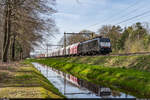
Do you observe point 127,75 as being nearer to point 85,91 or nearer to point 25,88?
point 85,91

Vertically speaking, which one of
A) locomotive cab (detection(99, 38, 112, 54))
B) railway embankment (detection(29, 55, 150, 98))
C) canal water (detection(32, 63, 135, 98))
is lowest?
canal water (detection(32, 63, 135, 98))

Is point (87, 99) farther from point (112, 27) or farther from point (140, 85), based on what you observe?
point (112, 27)

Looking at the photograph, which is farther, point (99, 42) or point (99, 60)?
point (99, 42)

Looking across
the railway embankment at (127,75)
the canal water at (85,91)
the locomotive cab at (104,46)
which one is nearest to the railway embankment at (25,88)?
the canal water at (85,91)

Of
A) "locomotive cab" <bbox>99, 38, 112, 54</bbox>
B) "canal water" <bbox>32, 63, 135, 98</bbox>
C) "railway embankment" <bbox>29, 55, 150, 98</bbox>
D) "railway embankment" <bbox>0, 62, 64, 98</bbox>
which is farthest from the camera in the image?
"locomotive cab" <bbox>99, 38, 112, 54</bbox>

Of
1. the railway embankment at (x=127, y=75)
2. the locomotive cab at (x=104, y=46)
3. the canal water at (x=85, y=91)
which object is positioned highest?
the locomotive cab at (x=104, y=46)

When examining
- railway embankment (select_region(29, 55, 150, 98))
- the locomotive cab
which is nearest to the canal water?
railway embankment (select_region(29, 55, 150, 98))

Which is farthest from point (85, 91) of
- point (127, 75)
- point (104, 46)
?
point (104, 46)

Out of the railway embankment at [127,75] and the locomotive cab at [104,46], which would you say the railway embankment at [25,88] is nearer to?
the railway embankment at [127,75]

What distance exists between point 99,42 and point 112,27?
210 ft

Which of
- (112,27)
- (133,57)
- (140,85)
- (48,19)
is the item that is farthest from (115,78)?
(112,27)

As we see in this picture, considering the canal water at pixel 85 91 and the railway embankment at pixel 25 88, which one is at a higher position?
the railway embankment at pixel 25 88

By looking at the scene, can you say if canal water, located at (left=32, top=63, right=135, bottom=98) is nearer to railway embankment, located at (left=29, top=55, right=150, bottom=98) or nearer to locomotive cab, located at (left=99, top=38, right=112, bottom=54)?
railway embankment, located at (left=29, top=55, right=150, bottom=98)

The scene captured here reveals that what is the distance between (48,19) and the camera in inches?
871
